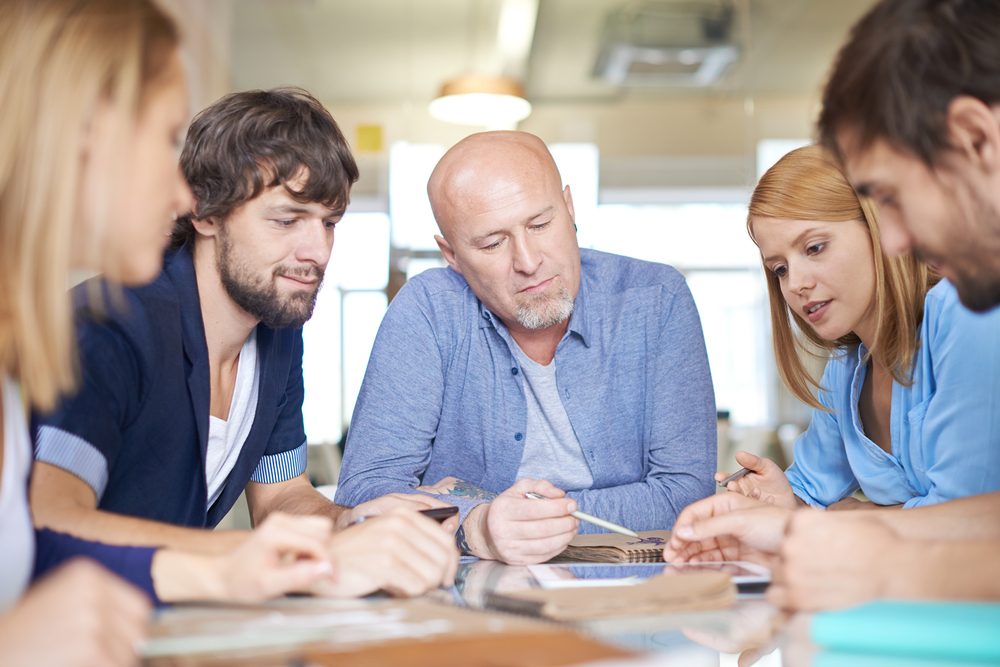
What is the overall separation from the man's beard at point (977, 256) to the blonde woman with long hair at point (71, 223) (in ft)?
2.72

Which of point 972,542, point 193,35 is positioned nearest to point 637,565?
point 972,542

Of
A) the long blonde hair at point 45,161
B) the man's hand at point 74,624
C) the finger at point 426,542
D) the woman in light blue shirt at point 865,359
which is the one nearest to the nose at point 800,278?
the woman in light blue shirt at point 865,359

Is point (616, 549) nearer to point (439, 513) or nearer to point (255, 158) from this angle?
point (439, 513)

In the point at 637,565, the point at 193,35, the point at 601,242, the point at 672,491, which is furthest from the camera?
the point at 601,242

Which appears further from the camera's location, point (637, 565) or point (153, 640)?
point (637, 565)

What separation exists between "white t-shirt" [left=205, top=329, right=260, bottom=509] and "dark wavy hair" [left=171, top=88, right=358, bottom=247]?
0.97 feet

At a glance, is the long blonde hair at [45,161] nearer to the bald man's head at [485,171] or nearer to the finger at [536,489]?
the finger at [536,489]

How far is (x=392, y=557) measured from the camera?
3.98 feet

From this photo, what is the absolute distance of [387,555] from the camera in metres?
1.21

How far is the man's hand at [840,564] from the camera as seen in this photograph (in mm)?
1027

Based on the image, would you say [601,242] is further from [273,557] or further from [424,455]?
[273,557]

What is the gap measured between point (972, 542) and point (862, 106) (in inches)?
21.0

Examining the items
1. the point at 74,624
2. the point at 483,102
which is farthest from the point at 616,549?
the point at 483,102

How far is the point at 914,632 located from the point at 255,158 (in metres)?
1.58
